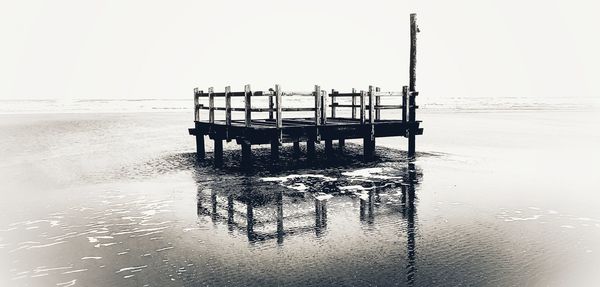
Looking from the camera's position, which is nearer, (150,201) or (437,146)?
(150,201)

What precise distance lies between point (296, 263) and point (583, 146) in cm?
1884

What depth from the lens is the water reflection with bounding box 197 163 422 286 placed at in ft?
23.6

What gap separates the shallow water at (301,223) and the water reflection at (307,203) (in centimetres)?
3

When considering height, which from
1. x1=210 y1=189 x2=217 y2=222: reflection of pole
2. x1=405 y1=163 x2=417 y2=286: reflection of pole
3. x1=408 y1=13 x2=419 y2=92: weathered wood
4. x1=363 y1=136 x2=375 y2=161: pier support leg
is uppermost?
x1=408 y1=13 x2=419 y2=92: weathered wood

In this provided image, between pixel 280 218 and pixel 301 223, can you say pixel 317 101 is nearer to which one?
pixel 280 218

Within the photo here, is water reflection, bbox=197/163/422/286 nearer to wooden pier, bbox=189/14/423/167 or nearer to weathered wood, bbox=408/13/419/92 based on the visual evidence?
wooden pier, bbox=189/14/423/167

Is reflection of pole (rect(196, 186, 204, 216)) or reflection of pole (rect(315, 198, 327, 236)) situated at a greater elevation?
reflection of pole (rect(196, 186, 204, 216))

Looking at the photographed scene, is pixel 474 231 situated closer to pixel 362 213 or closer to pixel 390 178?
pixel 362 213

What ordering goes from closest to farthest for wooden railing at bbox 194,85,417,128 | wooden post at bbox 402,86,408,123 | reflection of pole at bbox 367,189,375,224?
reflection of pole at bbox 367,189,375,224
wooden railing at bbox 194,85,417,128
wooden post at bbox 402,86,408,123

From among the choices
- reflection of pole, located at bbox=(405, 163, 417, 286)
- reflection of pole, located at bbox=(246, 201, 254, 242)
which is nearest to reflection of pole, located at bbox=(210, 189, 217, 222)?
reflection of pole, located at bbox=(246, 201, 254, 242)

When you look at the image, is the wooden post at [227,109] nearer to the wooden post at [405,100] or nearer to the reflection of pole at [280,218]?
the reflection of pole at [280,218]

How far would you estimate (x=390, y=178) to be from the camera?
12.2m

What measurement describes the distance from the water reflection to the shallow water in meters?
0.03

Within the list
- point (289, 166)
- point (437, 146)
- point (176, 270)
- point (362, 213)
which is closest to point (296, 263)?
point (176, 270)
